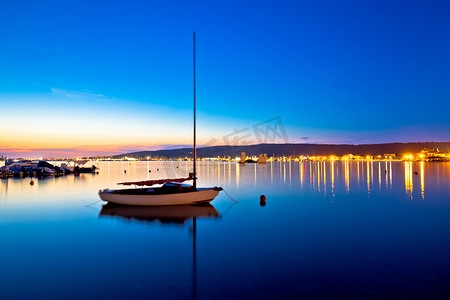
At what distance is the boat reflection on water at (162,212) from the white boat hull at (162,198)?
1.25 feet

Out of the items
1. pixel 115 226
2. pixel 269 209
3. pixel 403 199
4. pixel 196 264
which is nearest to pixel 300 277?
pixel 196 264

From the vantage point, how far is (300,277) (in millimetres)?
8656

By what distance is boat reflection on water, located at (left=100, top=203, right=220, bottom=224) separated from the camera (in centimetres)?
1781

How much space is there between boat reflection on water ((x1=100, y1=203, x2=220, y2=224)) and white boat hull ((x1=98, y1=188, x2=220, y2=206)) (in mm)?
382

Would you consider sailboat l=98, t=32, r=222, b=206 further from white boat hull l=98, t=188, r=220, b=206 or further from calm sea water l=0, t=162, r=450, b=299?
calm sea water l=0, t=162, r=450, b=299

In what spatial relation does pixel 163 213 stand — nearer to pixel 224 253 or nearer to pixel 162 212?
pixel 162 212

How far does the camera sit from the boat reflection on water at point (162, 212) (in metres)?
17.8

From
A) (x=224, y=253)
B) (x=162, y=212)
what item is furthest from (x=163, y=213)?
(x=224, y=253)

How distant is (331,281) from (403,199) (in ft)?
73.5

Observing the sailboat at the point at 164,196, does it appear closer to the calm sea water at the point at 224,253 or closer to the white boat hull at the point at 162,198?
the white boat hull at the point at 162,198

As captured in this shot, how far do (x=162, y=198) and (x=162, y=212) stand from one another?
1418 millimetres

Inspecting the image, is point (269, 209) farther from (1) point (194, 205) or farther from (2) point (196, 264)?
(2) point (196, 264)

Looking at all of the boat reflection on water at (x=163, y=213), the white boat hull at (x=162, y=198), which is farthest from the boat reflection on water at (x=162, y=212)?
the white boat hull at (x=162, y=198)

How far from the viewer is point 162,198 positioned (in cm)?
2081
